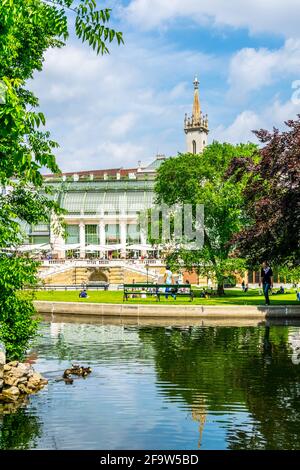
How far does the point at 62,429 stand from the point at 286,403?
5.10m

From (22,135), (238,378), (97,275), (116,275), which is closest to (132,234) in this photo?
(97,275)

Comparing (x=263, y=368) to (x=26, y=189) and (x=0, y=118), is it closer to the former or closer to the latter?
(x=26, y=189)

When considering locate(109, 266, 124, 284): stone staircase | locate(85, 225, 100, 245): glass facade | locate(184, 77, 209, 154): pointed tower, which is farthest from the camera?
locate(184, 77, 209, 154): pointed tower

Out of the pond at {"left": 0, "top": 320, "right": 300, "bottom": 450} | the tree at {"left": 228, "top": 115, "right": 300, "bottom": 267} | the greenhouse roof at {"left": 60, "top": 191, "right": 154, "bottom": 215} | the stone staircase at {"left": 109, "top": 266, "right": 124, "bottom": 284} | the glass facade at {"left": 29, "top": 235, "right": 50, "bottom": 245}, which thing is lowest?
the pond at {"left": 0, "top": 320, "right": 300, "bottom": 450}

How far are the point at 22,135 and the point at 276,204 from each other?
23.5 meters

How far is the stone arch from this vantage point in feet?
266

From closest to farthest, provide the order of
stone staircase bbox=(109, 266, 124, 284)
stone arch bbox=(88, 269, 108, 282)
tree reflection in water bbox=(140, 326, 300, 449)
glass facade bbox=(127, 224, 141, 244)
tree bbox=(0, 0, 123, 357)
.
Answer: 1. tree bbox=(0, 0, 123, 357)
2. tree reflection in water bbox=(140, 326, 300, 449)
3. stone staircase bbox=(109, 266, 124, 284)
4. stone arch bbox=(88, 269, 108, 282)
5. glass facade bbox=(127, 224, 141, 244)

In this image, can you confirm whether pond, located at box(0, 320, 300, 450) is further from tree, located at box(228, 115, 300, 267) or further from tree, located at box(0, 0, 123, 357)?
tree, located at box(228, 115, 300, 267)

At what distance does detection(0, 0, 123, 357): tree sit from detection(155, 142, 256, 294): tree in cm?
2868

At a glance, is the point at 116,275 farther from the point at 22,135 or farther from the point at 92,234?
the point at 22,135

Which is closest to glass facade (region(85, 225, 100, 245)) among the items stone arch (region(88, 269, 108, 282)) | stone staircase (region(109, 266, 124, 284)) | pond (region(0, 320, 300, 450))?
stone arch (region(88, 269, 108, 282))

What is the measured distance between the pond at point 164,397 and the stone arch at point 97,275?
5570 centimetres

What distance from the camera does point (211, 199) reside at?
48.3 metres

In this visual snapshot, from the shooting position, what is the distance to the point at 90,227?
4493 inches
